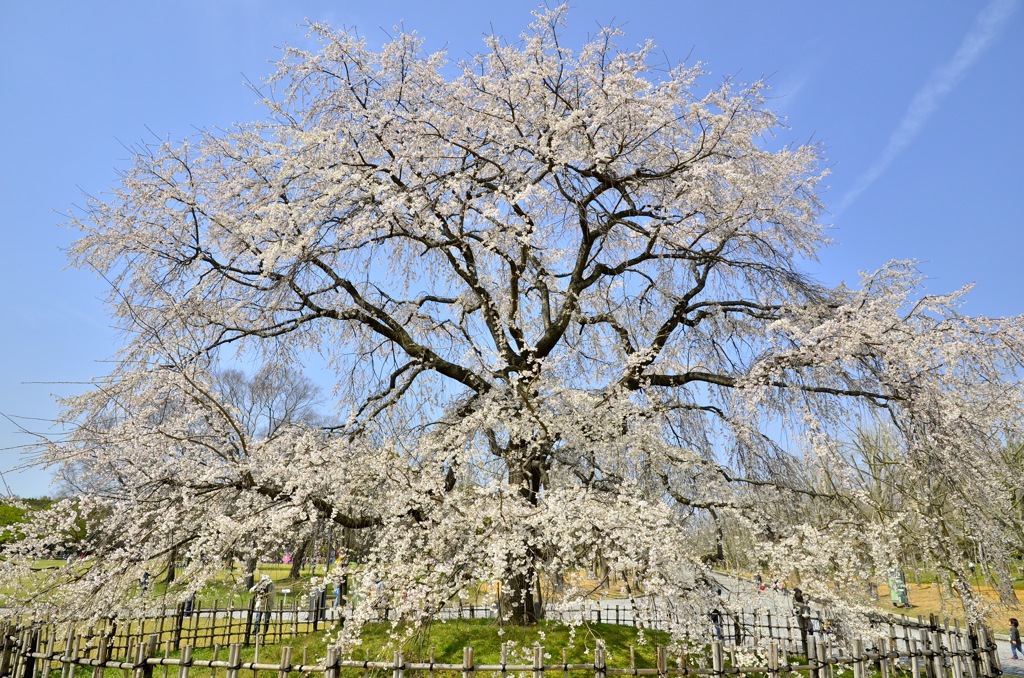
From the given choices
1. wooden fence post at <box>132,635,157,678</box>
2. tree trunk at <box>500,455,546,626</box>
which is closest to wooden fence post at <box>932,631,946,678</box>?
tree trunk at <box>500,455,546,626</box>

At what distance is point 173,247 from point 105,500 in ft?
11.3

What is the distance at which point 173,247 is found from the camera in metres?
8.90

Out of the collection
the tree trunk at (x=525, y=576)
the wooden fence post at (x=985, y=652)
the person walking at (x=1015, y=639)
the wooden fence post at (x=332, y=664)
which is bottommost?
the person walking at (x=1015, y=639)

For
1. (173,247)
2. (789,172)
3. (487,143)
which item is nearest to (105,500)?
(173,247)

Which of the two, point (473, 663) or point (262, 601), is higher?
point (262, 601)

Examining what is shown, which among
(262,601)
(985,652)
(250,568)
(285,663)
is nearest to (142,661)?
(285,663)

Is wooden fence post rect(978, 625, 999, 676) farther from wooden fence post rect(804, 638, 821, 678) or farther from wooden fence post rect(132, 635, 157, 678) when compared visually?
wooden fence post rect(132, 635, 157, 678)

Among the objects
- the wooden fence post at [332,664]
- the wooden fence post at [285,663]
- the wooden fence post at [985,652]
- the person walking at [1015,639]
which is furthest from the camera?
the person walking at [1015,639]

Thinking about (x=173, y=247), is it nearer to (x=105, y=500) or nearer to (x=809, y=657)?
(x=105, y=500)

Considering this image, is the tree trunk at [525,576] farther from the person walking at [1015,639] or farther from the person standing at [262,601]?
the person walking at [1015,639]

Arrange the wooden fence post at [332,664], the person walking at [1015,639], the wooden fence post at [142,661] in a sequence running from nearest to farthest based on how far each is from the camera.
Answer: the wooden fence post at [332,664]
the wooden fence post at [142,661]
the person walking at [1015,639]

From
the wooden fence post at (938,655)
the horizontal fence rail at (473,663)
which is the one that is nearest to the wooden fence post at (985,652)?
the horizontal fence rail at (473,663)

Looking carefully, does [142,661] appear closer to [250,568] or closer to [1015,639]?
[250,568]

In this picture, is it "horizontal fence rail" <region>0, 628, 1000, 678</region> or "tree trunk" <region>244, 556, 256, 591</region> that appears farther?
"tree trunk" <region>244, 556, 256, 591</region>
